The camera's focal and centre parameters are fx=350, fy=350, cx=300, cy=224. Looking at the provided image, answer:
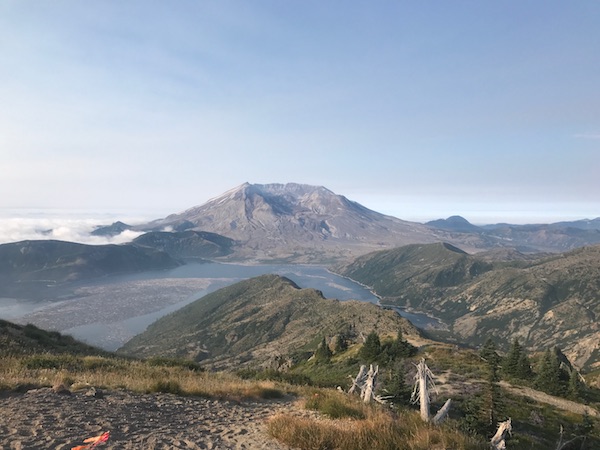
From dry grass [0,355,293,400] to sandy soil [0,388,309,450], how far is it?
0.65m

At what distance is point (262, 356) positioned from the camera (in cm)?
12575

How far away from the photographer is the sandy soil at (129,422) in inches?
273

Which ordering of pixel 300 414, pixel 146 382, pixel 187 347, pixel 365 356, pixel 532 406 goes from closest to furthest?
pixel 300 414
pixel 146 382
pixel 532 406
pixel 365 356
pixel 187 347

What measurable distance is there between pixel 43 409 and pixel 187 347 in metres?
182

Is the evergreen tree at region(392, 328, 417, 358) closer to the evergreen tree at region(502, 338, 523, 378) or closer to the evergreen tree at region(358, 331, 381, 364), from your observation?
the evergreen tree at region(358, 331, 381, 364)

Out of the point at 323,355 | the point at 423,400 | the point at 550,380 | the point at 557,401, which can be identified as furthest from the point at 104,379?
the point at 323,355

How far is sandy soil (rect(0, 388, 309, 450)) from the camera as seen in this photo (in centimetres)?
693

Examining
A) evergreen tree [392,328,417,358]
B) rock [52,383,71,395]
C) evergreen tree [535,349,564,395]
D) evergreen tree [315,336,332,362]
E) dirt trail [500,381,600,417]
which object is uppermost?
rock [52,383,71,395]

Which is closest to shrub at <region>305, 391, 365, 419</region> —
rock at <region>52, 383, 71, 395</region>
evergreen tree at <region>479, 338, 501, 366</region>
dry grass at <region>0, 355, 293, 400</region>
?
dry grass at <region>0, 355, 293, 400</region>

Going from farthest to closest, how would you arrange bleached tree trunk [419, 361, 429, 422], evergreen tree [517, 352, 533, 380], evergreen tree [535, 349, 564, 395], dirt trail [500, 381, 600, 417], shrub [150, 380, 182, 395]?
evergreen tree [517, 352, 533, 380] → evergreen tree [535, 349, 564, 395] → dirt trail [500, 381, 600, 417] → shrub [150, 380, 182, 395] → bleached tree trunk [419, 361, 429, 422]

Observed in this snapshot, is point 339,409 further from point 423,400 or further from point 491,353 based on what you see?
point 491,353

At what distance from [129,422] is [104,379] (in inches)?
177

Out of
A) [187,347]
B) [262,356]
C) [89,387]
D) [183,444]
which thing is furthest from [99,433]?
[187,347]

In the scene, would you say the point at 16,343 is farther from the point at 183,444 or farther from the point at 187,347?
the point at 187,347
